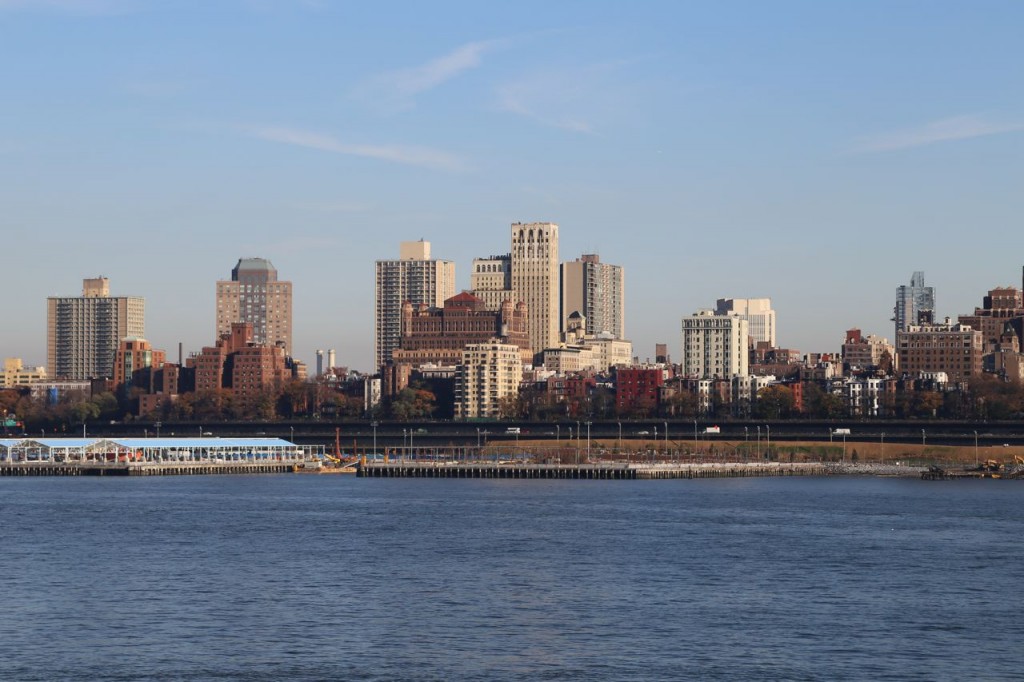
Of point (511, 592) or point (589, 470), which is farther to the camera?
point (589, 470)

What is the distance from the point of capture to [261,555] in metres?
87.4

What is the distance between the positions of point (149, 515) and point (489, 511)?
23115 mm

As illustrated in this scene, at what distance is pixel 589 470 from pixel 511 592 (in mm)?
109397

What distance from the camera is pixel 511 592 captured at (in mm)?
72062

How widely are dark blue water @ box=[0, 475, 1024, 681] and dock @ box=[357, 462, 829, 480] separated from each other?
5328cm

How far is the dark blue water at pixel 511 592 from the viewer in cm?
5606

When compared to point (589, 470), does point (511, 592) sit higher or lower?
lower

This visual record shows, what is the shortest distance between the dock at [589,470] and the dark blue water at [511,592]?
5328 cm

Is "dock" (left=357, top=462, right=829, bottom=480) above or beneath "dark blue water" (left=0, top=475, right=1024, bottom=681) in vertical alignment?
above

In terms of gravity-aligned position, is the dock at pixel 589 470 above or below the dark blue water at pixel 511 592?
above

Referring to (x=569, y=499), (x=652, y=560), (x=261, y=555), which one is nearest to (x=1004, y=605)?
(x=652, y=560)

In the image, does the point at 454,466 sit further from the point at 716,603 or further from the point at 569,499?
the point at 716,603

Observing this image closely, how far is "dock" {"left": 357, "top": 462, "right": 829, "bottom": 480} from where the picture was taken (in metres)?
181

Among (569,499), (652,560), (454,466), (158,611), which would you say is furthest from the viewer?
(454,466)
